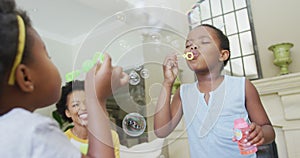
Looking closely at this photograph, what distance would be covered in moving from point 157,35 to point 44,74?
47 cm

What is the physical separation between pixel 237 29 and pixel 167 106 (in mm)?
1385

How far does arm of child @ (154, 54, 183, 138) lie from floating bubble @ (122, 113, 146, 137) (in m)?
0.05

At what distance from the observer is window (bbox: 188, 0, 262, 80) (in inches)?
72.2

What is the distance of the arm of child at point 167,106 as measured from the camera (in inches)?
28.3

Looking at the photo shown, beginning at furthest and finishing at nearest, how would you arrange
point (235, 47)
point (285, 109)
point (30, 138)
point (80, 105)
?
point (235, 47)
point (285, 109)
point (80, 105)
point (30, 138)

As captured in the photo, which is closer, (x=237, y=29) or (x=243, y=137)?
(x=243, y=137)

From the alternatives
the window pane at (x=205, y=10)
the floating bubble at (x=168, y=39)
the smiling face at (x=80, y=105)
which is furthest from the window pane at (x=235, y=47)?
the smiling face at (x=80, y=105)

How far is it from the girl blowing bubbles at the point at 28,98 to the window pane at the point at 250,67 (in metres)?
1.58

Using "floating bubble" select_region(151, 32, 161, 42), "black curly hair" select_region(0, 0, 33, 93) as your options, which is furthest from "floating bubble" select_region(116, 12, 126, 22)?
"black curly hair" select_region(0, 0, 33, 93)

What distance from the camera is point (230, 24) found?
6.40 ft

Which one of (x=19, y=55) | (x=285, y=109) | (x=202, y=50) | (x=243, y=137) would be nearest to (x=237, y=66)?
(x=285, y=109)

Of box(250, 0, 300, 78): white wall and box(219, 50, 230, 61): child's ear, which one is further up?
box(250, 0, 300, 78): white wall

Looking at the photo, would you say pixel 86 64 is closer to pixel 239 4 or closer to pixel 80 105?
pixel 80 105

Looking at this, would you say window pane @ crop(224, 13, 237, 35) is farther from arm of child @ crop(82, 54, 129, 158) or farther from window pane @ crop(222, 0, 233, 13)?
arm of child @ crop(82, 54, 129, 158)
